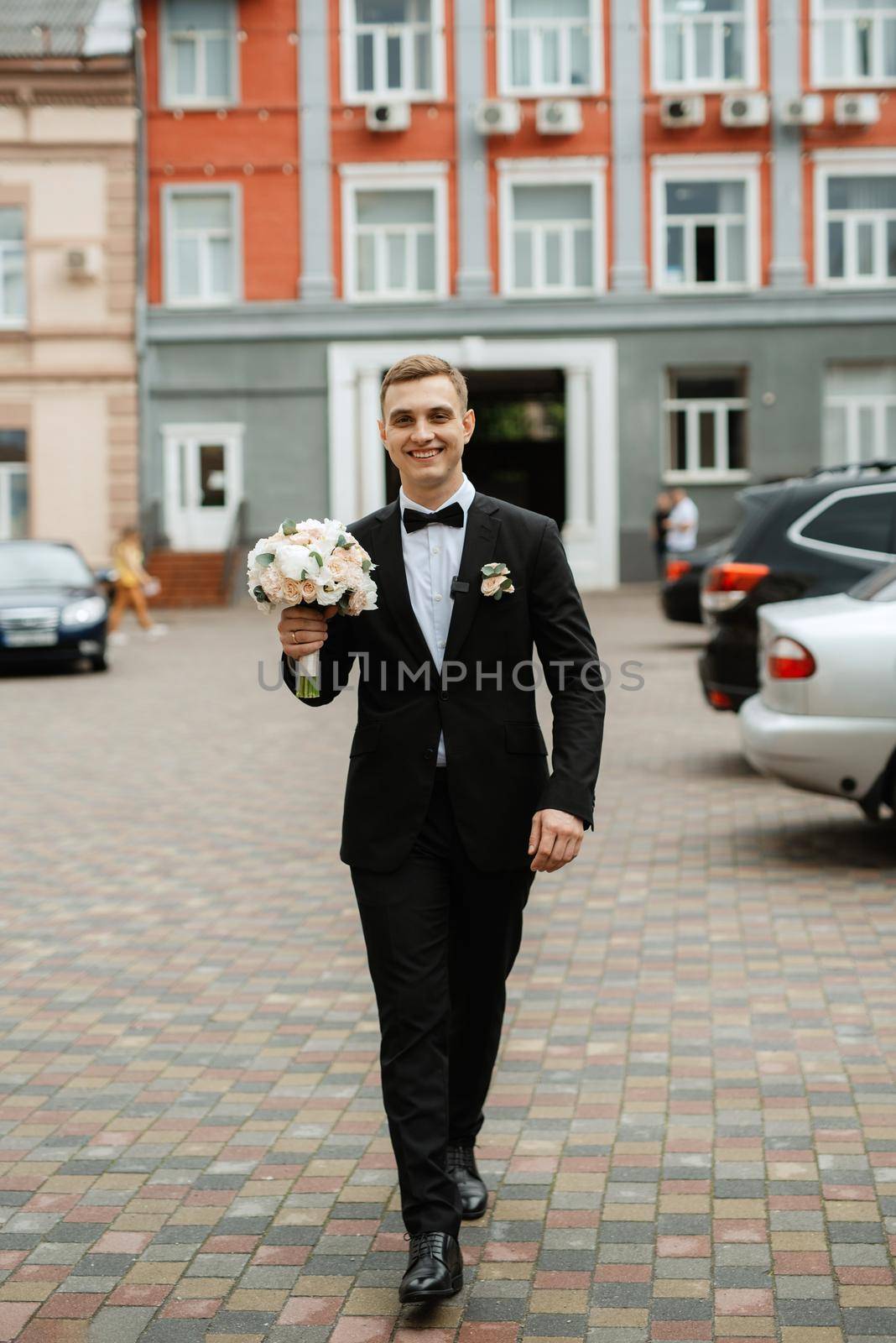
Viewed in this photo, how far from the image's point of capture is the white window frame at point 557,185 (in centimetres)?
3353

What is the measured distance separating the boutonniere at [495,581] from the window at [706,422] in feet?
100

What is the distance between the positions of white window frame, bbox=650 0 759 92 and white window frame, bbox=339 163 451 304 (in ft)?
14.1

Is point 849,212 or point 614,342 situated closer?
point 849,212

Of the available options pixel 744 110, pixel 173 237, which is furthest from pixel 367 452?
pixel 744 110

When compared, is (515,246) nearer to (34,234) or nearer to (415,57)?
(415,57)

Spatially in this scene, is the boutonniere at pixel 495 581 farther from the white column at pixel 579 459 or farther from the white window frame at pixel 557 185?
the white window frame at pixel 557 185

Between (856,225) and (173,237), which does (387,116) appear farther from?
(856,225)

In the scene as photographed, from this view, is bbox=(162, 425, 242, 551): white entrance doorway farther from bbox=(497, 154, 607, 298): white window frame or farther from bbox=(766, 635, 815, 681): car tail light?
bbox=(766, 635, 815, 681): car tail light

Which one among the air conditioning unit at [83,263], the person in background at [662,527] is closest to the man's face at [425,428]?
the person in background at [662,527]

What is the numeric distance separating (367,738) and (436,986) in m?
0.57

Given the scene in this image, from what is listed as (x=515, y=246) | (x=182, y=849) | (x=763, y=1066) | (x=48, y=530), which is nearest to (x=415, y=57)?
(x=515, y=246)

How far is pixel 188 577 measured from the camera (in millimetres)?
33406

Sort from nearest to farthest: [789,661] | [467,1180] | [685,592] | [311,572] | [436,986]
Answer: [311,572]
[436,986]
[467,1180]
[789,661]
[685,592]

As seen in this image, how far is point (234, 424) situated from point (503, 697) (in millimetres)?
30910
